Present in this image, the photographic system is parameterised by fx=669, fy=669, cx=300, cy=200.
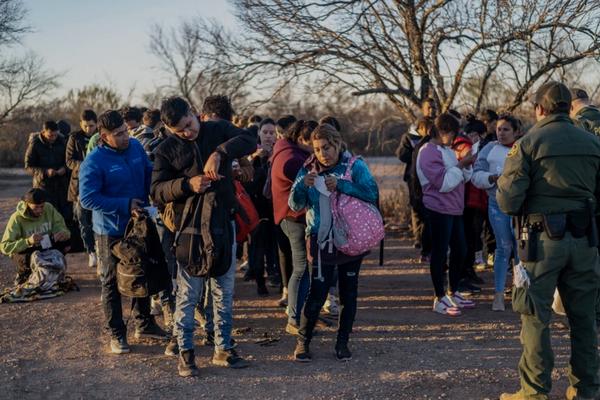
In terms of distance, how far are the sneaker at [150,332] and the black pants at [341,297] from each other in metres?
1.37

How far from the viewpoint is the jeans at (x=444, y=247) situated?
6605mm

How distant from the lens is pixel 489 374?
16.7 feet

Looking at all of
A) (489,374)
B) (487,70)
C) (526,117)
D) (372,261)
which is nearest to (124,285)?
(489,374)

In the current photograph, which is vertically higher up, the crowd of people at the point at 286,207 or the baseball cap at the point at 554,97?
the baseball cap at the point at 554,97

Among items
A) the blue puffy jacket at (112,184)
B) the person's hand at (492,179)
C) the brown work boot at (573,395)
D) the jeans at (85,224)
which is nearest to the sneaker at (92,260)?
the jeans at (85,224)

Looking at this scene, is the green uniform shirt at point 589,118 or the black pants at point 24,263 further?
the black pants at point 24,263

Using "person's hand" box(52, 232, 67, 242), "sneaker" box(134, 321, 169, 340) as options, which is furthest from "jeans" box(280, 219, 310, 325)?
"person's hand" box(52, 232, 67, 242)

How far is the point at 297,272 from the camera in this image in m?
5.96

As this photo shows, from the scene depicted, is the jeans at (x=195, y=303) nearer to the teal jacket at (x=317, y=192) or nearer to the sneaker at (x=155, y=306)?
the teal jacket at (x=317, y=192)

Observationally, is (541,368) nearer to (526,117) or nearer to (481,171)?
(481,171)

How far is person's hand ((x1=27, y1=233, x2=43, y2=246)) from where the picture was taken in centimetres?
752

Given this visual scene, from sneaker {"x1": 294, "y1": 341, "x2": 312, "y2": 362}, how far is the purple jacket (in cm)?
205

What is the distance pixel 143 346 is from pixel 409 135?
4692 mm

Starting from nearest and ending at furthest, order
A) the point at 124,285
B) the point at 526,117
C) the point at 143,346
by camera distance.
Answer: the point at 124,285
the point at 143,346
the point at 526,117
